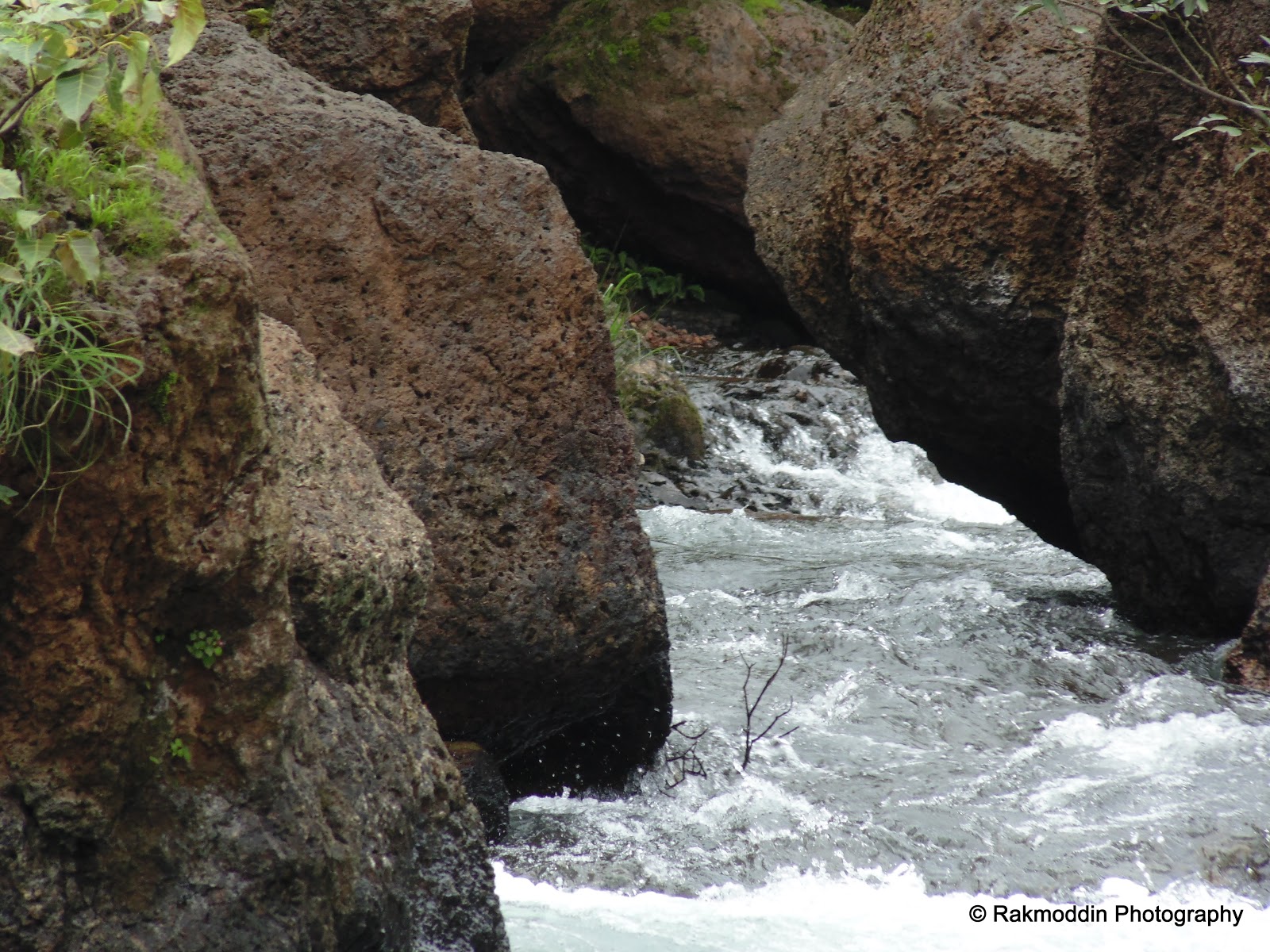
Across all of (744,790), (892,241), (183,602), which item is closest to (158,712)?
(183,602)

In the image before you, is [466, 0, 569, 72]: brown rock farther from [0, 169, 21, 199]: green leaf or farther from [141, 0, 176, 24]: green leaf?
[0, 169, 21, 199]: green leaf

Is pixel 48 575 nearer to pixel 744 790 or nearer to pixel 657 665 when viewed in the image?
pixel 657 665

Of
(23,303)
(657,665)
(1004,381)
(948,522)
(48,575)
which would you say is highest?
(23,303)

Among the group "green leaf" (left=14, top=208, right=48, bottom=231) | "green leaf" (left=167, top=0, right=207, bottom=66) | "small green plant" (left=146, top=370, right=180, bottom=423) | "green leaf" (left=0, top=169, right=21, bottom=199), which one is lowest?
"small green plant" (left=146, top=370, right=180, bottom=423)

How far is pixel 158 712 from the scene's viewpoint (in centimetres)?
210

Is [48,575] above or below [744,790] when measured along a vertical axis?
above

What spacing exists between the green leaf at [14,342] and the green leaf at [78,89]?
1.08 ft

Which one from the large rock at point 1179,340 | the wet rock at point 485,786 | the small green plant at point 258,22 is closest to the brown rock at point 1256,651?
the large rock at point 1179,340

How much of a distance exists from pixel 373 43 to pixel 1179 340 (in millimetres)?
3137

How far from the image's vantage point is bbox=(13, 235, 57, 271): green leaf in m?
1.90

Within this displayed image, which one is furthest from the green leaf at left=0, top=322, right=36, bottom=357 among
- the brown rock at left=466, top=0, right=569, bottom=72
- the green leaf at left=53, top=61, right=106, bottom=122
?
the brown rock at left=466, top=0, right=569, bottom=72

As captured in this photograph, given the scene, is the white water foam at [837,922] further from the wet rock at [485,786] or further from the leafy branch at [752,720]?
the leafy branch at [752,720]

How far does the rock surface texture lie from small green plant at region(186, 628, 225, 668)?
1cm

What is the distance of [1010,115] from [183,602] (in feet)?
13.8
